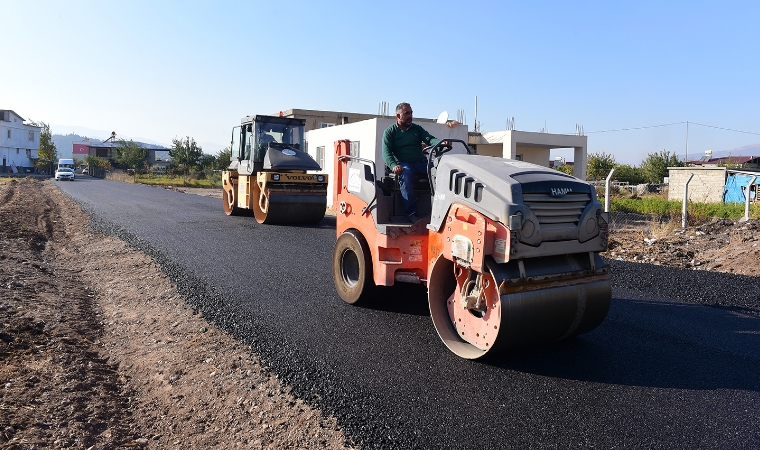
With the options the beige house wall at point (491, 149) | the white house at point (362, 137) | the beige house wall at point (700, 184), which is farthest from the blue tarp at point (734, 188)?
the white house at point (362, 137)

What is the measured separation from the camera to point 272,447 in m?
3.49

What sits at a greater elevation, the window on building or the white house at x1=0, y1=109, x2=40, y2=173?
the white house at x1=0, y1=109, x2=40, y2=173

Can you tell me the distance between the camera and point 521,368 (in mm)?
Result: 4508

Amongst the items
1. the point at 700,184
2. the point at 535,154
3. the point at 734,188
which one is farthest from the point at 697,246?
the point at 700,184

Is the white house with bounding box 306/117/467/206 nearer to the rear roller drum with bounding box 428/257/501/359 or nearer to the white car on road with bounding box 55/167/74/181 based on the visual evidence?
the rear roller drum with bounding box 428/257/501/359

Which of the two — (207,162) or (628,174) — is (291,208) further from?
(207,162)

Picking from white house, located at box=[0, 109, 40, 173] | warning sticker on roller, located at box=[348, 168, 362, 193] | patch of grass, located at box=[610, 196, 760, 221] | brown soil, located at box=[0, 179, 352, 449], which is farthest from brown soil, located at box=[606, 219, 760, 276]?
white house, located at box=[0, 109, 40, 173]

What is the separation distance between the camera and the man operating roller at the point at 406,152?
5844 mm

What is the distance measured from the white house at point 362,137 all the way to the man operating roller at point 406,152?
11051 millimetres

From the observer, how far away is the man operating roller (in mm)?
5844

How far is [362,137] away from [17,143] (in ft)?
222

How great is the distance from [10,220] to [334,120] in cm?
2176

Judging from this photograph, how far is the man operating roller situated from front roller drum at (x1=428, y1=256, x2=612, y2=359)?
115 cm

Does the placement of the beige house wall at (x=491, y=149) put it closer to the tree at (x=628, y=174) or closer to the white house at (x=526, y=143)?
the white house at (x=526, y=143)
